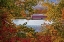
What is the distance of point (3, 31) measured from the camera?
6707 millimetres

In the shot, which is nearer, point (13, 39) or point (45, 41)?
point (13, 39)

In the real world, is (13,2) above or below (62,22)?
above

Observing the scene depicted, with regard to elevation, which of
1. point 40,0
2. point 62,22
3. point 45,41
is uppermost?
point 40,0

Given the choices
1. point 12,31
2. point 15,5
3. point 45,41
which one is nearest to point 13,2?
point 15,5

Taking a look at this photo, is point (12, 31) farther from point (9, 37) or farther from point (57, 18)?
point (57, 18)

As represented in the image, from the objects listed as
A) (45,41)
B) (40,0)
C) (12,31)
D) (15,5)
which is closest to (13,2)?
(15,5)

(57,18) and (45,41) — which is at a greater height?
(57,18)

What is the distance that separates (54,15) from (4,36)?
11.8ft

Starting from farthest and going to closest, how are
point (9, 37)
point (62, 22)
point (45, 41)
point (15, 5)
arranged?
point (45, 41) < point (62, 22) < point (15, 5) < point (9, 37)

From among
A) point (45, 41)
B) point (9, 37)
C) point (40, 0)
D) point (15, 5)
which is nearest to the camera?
point (9, 37)

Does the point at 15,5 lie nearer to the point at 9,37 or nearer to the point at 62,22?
the point at 9,37

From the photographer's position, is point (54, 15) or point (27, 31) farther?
point (54, 15)

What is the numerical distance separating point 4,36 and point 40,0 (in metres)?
3.60

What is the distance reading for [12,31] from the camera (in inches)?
269
